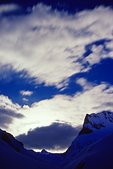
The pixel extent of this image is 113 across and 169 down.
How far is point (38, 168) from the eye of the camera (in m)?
89.4

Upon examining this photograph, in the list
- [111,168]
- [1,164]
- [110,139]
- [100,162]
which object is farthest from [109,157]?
[1,164]

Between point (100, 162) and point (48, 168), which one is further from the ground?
point (48, 168)

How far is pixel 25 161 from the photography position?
86.6 meters

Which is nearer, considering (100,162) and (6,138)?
(100,162)

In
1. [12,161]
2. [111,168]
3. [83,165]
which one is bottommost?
[111,168]

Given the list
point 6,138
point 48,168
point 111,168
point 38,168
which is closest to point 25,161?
point 38,168

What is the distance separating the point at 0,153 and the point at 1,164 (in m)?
7.71

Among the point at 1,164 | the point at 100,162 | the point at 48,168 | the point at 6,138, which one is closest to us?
the point at 100,162

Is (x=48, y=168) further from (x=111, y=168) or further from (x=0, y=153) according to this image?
(x=111, y=168)

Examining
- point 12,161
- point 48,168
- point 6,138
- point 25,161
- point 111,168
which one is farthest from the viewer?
point 6,138

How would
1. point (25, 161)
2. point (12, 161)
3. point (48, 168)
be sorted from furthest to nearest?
point (48, 168) < point (25, 161) < point (12, 161)

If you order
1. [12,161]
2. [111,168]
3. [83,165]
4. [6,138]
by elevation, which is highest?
[6,138]

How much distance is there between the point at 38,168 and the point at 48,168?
10620mm

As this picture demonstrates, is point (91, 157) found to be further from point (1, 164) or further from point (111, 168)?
point (1, 164)
